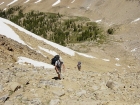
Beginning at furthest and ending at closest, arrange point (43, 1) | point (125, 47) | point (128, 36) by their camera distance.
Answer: point (43, 1), point (128, 36), point (125, 47)

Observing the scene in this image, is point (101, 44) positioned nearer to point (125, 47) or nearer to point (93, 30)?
point (125, 47)

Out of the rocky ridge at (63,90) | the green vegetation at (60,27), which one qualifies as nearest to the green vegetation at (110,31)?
the green vegetation at (60,27)

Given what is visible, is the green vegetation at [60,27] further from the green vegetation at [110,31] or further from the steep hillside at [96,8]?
the steep hillside at [96,8]

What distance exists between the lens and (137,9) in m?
75.1

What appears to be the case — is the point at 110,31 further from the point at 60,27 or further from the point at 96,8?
the point at 96,8

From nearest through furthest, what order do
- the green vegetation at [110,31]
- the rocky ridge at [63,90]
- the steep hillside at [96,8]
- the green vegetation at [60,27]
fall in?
the rocky ridge at [63,90], the green vegetation at [60,27], the green vegetation at [110,31], the steep hillside at [96,8]

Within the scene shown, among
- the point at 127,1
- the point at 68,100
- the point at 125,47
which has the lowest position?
the point at 125,47

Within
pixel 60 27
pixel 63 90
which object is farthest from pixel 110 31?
pixel 63 90

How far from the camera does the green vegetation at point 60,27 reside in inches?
2506

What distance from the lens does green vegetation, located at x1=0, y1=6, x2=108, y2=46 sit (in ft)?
209

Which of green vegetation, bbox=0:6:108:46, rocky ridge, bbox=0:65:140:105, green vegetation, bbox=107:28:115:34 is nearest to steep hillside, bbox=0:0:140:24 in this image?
green vegetation, bbox=0:6:108:46

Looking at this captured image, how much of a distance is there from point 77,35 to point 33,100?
53.7m

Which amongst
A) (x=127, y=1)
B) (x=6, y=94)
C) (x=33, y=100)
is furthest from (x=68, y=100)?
(x=127, y=1)

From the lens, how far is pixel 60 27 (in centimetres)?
7369
